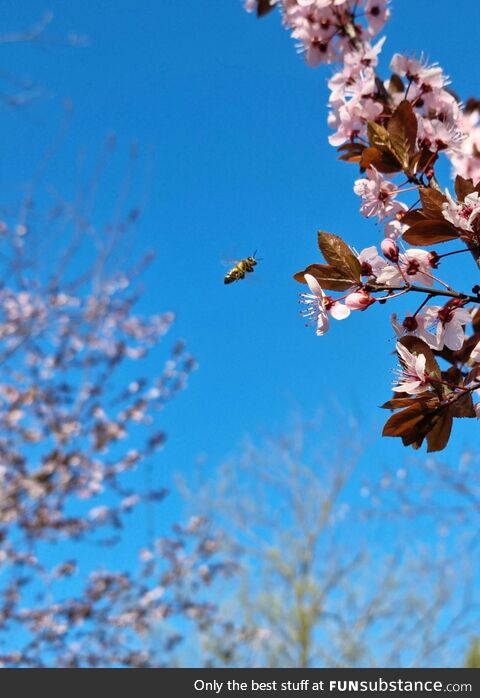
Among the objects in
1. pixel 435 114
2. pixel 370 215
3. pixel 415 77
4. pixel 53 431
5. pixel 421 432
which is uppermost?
pixel 53 431

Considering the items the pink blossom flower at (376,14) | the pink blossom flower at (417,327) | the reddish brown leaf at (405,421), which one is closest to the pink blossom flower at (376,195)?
the pink blossom flower at (417,327)

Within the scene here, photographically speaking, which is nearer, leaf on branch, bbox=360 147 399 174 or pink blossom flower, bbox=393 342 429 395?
pink blossom flower, bbox=393 342 429 395

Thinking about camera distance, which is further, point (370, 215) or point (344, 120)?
point (344, 120)

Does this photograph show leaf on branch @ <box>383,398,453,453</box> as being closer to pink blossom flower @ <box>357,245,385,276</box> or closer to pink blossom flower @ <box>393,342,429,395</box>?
pink blossom flower @ <box>393,342,429,395</box>

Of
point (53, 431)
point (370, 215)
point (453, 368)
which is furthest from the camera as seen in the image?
point (53, 431)
